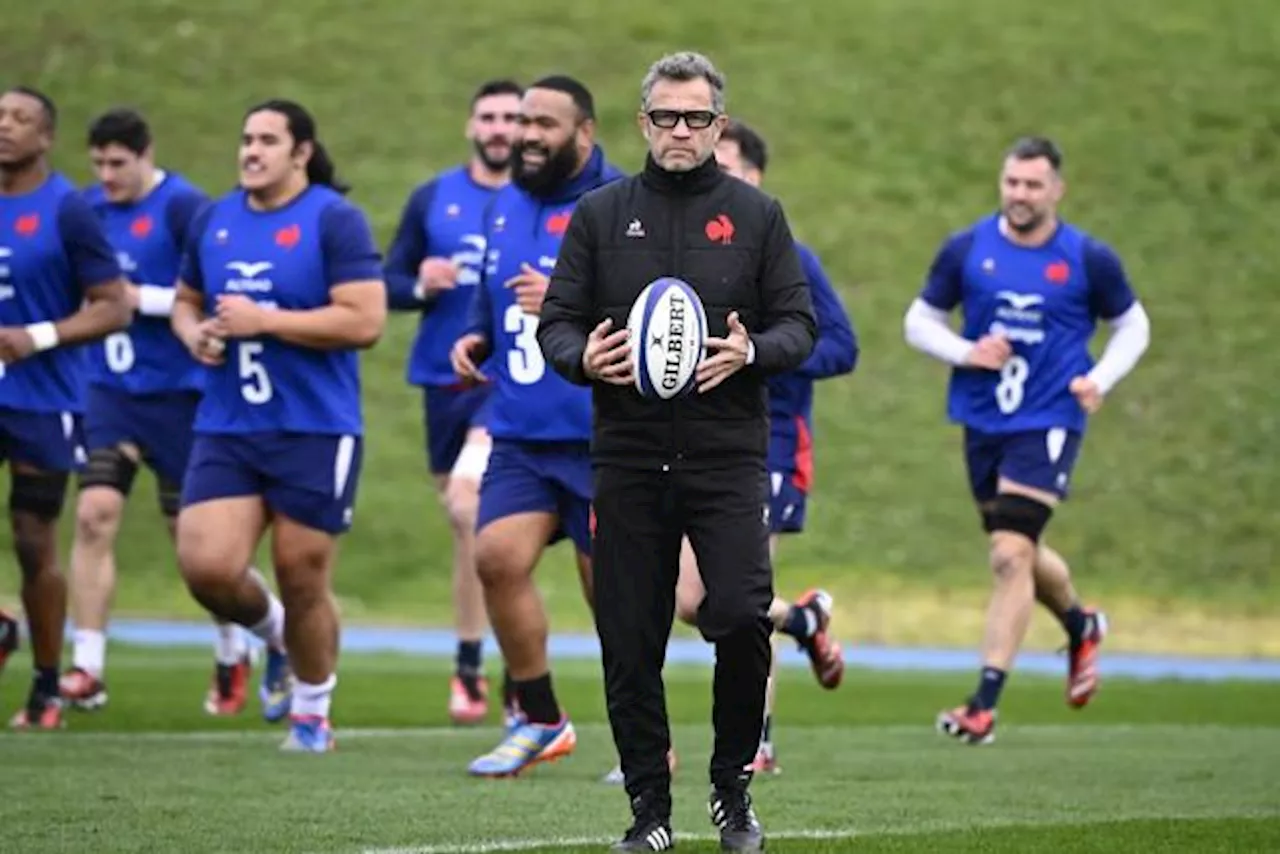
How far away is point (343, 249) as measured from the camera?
1135 cm

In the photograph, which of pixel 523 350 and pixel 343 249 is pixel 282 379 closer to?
pixel 343 249

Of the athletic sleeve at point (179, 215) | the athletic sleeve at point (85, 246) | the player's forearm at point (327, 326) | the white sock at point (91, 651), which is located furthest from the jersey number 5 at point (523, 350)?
the athletic sleeve at point (179, 215)

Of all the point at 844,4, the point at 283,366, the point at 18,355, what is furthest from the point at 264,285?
the point at 844,4

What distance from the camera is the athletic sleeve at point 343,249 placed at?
11336 millimetres

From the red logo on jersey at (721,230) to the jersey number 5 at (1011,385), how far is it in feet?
18.6

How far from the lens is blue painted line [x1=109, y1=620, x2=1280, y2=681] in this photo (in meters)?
19.2

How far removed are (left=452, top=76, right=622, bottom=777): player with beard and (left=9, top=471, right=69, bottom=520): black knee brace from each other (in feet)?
8.46

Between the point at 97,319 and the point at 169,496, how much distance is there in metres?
2.15

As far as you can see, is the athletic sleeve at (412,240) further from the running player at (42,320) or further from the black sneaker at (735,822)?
the black sneaker at (735,822)

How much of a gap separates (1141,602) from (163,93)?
535 inches

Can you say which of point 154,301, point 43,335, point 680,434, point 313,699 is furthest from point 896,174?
point 680,434

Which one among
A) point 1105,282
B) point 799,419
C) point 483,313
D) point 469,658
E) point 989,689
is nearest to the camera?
point 483,313

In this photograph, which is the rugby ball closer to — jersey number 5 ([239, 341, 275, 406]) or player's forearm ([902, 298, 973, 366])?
jersey number 5 ([239, 341, 275, 406])

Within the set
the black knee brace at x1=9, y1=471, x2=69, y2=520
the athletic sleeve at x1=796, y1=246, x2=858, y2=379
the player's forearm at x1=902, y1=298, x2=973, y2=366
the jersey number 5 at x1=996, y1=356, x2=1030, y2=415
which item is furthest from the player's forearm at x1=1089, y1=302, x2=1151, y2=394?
the black knee brace at x1=9, y1=471, x2=69, y2=520
